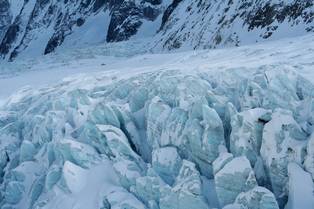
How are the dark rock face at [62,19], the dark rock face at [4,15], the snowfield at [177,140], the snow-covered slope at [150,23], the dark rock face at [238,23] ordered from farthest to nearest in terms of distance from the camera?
the dark rock face at [4,15] → the dark rock face at [62,19] → the snow-covered slope at [150,23] → the dark rock face at [238,23] → the snowfield at [177,140]

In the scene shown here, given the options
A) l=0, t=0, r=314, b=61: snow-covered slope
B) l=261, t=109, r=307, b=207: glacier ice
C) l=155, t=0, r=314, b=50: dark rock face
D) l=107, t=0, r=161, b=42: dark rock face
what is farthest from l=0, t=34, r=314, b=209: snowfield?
l=107, t=0, r=161, b=42: dark rock face

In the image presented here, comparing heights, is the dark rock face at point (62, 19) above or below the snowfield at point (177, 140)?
below

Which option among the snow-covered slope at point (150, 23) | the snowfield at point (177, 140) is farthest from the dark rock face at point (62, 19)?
the snowfield at point (177, 140)

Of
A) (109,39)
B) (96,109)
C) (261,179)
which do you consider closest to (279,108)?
(261,179)

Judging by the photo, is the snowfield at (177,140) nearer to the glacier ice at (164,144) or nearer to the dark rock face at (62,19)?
the glacier ice at (164,144)

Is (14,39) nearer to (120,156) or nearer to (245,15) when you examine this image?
(245,15)

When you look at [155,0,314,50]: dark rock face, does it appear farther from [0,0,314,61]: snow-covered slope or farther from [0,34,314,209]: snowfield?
[0,34,314,209]: snowfield
